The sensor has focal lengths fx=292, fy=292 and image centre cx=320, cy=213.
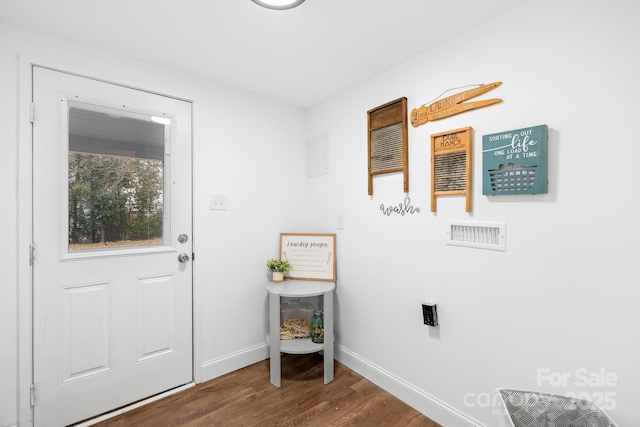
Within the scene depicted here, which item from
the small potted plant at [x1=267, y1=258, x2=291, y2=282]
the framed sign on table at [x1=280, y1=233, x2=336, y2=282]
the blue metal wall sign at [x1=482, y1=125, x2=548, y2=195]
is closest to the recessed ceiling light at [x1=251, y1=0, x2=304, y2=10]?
the blue metal wall sign at [x1=482, y1=125, x2=548, y2=195]

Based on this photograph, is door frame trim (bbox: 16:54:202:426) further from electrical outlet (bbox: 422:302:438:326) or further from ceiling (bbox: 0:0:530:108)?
electrical outlet (bbox: 422:302:438:326)

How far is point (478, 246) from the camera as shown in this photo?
1584 millimetres

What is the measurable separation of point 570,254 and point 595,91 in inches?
27.1

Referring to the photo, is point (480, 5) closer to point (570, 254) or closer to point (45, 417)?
point (570, 254)

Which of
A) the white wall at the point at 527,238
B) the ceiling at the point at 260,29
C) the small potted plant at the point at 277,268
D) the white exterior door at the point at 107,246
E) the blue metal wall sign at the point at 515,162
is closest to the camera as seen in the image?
the white wall at the point at 527,238

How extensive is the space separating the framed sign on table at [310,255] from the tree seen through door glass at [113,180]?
3.30ft

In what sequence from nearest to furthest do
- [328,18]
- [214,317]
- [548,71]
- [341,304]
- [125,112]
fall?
[548,71] → [328,18] → [125,112] → [214,317] → [341,304]

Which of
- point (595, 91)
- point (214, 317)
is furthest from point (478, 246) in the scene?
point (214, 317)

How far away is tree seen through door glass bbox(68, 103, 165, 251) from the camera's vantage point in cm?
177

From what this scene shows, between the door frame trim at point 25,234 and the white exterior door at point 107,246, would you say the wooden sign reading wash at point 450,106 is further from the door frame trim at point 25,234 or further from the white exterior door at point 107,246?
the door frame trim at point 25,234

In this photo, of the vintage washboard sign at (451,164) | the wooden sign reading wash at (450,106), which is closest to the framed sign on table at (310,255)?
the vintage washboard sign at (451,164)

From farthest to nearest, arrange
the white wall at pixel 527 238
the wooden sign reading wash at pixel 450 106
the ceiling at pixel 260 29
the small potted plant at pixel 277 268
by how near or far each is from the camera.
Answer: the small potted plant at pixel 277 268 < the wooden sign reading wash at pixel 450 106 < the ceiling at pixel 260 29 < the white wall at pixel 527 238

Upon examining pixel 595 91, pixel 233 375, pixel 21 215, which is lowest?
pixel 233 375

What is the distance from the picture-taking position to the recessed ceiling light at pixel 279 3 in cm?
135
